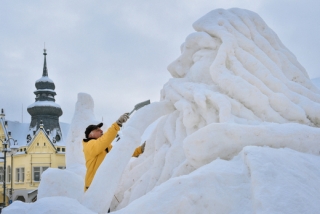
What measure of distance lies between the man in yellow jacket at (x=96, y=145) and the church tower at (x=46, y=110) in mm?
24839

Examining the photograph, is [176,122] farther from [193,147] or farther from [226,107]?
[193,147]

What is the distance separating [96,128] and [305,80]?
2.75m

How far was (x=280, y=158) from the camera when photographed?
266 centimetres

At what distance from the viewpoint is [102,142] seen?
4.01 metres

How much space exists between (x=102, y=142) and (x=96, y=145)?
0.10 meters

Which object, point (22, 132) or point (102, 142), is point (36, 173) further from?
point (102, 142)

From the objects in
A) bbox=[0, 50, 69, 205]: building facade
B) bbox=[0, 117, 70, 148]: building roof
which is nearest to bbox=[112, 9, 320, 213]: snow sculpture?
bbox=[0, 50, 69, 205]: building facade

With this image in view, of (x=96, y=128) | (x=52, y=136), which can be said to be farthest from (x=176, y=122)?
(x=52, y=136)

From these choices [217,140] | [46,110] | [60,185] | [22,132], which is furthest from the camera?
[22,132]

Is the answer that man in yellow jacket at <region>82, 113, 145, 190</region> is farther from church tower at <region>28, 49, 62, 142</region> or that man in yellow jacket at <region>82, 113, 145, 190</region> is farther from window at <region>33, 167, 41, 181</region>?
church tower at <region>28, 49, 62, 142</region>

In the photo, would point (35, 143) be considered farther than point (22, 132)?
No

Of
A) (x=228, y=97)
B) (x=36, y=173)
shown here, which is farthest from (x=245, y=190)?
(x=36, y=173)

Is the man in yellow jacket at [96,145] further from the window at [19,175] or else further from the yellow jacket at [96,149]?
the window at [19,175]

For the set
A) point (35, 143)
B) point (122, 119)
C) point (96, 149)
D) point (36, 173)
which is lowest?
point (96, 149)
